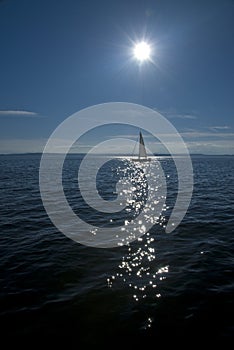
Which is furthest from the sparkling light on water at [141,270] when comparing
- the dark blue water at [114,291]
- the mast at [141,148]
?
the mast at [141,148]

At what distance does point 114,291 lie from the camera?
9922 millimetres

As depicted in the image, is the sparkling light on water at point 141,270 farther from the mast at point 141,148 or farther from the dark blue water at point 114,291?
the mast at point 141,148

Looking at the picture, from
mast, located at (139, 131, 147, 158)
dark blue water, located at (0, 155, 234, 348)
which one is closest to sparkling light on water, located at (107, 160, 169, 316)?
dark blue water, located at (0, 155, 234, 348)

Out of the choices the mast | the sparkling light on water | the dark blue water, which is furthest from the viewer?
the mast

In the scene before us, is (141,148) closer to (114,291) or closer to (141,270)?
(141,270)

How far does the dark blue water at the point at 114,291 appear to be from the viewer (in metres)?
7.80

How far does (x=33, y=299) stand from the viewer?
942 cm

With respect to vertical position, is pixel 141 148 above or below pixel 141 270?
above

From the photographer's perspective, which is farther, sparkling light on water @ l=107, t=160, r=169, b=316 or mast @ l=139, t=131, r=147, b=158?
mast @ l=139, t=131, r=147, b=158

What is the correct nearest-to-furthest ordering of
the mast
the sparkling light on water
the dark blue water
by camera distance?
the dark blue water
the sparkling light on water
the mast

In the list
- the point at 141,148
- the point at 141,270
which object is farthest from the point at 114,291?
the point at 141,148

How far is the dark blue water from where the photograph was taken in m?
7.80

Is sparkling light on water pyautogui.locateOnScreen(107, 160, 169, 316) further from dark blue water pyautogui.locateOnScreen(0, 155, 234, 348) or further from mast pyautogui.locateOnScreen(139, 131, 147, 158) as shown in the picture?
mast pyautogui.locateOnScreen(139, 131, 147, 158)

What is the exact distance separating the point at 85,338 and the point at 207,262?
7.24 metres
